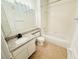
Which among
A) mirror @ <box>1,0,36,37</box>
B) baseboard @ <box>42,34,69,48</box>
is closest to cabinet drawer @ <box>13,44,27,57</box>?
mirror @ <box>1,0,36,37</box>

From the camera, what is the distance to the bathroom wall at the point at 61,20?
2.56 metres

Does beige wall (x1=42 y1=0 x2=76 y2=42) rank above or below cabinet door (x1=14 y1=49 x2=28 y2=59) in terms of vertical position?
above

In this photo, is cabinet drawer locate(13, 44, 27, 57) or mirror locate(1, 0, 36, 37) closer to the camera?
mirror locate(1, 0, 36, 37)

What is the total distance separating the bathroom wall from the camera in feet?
8.39

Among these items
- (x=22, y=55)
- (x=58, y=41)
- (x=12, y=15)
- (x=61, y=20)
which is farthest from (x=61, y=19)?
(x=22, y=55)

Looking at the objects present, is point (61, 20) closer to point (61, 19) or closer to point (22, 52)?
point (61, 19)

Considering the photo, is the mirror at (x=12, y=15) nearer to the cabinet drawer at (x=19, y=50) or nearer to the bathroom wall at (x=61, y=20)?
the cabinet drawer at (x=19, y=50)

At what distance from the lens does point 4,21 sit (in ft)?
4.40

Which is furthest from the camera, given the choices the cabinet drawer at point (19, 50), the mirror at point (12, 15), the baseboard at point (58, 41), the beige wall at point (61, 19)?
the baseboard at point (58, 41)

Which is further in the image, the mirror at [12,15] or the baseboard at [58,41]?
the baseboard at [58,41]

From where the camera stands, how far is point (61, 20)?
2924 mm

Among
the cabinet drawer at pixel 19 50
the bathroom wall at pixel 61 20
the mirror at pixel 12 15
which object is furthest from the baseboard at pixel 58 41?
the cabinet drawer at pixel 19 50

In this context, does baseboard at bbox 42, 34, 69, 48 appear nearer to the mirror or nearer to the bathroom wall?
the bathroom wall

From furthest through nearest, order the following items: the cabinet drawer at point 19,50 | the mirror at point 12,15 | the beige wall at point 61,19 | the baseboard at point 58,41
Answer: the baseboard at point 58,41, the beige wall at point 61,19, the cabinet drawer at point 19,50, the mirror at point 12,15
